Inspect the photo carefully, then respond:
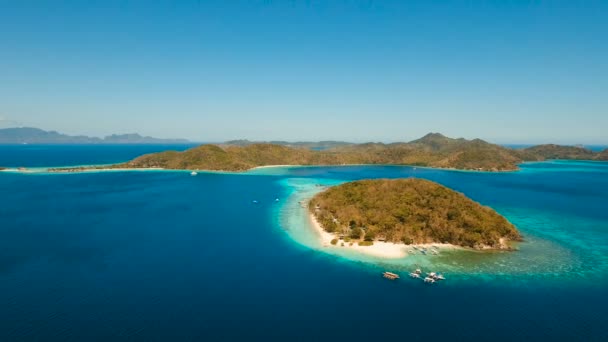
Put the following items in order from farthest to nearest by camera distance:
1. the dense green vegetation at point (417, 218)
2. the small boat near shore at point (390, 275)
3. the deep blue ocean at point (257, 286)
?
the dense green vegetation at point (417, 218) → the small boat near shore at point (390, 275) → the deep blue ocean at point (257, 286)

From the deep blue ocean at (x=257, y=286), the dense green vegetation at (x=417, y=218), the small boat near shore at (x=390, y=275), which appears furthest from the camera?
the dense green vegetation at (x=417, y=218)

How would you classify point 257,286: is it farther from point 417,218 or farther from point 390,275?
point 417,218

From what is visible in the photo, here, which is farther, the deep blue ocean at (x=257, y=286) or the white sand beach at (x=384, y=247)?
the white sand beach at (x=384, y=247)

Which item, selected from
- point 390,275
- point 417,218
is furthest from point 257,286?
point 417,218

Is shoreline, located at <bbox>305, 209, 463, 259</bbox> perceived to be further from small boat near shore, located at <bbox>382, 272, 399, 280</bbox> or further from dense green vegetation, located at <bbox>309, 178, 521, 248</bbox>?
small boat near shore, located at <bbox>382, 272, 399, 280</bbox>

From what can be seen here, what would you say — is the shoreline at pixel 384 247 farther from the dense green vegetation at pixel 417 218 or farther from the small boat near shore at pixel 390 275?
the small boat near shore at pixel 390 275

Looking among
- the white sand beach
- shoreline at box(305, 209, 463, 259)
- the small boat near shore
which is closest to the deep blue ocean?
the small boat near shore

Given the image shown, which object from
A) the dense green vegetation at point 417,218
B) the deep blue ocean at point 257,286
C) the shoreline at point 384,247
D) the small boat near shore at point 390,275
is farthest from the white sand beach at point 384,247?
the small boat near shore at point 390,275

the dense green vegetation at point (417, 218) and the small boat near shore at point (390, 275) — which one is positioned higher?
the dense green vegetation at point (417, 218)
